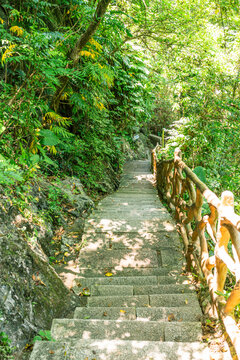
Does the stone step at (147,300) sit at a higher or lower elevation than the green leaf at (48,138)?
lower

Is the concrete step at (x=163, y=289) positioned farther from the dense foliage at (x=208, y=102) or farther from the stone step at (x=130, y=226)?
the dense foliage at (x=208, y=102)

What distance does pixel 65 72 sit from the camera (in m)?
3.49

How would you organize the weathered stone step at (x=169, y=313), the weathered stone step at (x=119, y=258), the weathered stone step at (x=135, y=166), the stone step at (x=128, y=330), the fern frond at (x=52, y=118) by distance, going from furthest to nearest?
the weathered stone step at (x=135, y=166), the fern frond at (x=52, y=118), the weathered stone step at (x=119, y=258), the weathered stone step at (x=169, y=313), the stone step at (x=128, y=330)

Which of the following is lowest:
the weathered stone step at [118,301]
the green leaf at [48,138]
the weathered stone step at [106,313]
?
the weathered stone step at [118,301]

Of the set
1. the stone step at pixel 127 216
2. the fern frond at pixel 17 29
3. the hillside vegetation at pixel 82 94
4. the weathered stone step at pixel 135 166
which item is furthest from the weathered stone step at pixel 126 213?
the weathered stone step at pixel 135 166

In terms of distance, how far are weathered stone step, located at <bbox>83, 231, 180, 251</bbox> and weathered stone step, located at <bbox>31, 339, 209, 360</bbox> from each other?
1.85 m

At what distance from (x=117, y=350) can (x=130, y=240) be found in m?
2.11

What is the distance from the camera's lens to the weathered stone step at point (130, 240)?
3562mm

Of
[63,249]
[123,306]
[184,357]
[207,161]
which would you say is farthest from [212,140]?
[184,357]

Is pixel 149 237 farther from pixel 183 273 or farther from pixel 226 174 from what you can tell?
pixel 226 174

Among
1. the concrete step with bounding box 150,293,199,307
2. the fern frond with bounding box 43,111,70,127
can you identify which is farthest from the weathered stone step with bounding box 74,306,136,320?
the fern frond with bounding box 43,111,70,127

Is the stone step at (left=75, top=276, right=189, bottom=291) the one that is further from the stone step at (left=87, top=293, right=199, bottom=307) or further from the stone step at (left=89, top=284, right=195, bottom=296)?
the stone step at (left=87, top=293, right=199, bottom=307)

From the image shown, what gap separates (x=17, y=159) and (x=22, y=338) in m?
2.27

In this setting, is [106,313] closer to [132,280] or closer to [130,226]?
[132,280]
